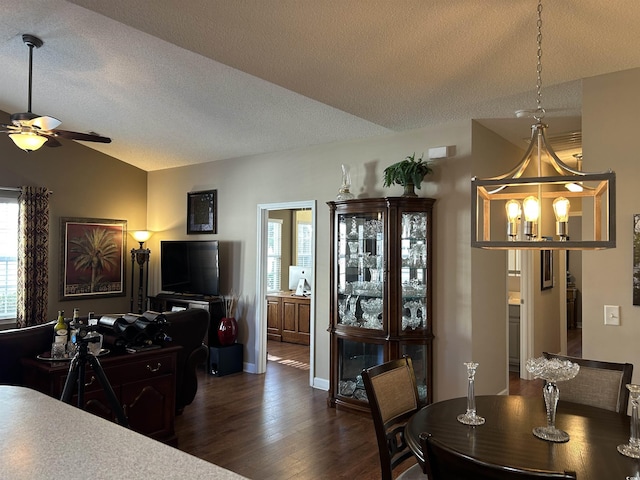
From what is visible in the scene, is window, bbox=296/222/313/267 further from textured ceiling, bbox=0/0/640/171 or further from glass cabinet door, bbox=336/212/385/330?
glass cabinet door, bbox=336/212/385/330

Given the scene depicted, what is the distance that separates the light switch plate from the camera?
3.09m

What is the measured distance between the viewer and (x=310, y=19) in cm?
245

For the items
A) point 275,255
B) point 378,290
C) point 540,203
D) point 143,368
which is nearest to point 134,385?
point 143,368

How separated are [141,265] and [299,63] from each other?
16.4ft

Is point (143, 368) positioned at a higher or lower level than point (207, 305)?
lower

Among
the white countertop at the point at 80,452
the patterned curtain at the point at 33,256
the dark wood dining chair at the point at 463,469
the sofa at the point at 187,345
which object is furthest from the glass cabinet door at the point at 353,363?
the patterned curtain at the point at 33,256

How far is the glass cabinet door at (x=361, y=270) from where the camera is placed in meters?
4.46

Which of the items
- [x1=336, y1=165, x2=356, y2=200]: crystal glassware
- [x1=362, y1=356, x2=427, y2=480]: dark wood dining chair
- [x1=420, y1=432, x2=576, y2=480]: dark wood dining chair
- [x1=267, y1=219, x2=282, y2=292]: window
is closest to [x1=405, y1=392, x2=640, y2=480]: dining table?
[x1=362, y1=356, x2=427, y2=480]: dark wood dining chair

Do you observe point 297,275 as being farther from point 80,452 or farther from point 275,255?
point 80,452

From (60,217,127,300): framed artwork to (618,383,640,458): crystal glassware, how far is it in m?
6.52

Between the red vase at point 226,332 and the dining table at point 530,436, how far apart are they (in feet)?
12.5

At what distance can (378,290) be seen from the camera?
14.6 feet

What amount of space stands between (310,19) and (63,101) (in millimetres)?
4013

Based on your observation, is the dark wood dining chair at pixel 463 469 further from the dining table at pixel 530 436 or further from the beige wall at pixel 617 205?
the beige wall at pixel 617 205
